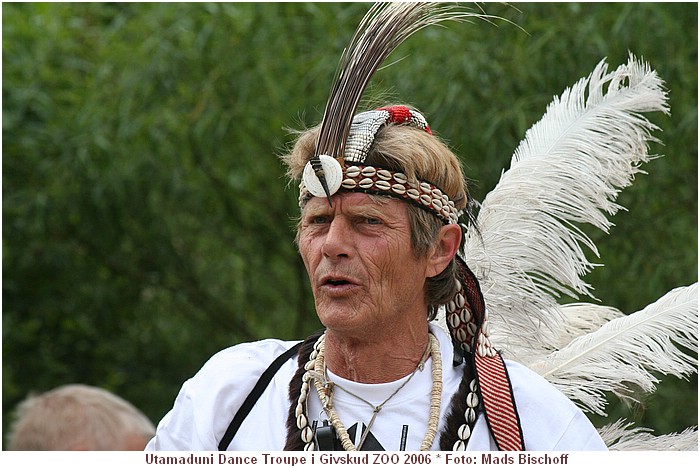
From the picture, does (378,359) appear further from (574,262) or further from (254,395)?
(574,262)

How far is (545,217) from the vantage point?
242cm

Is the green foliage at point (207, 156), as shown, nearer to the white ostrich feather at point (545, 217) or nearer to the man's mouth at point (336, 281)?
the white ostrich feather at point (545, 217)

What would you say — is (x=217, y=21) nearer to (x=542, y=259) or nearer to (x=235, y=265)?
(x=235, y=265)

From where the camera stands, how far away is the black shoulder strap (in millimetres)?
1977

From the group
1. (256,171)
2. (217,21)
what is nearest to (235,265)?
(256,171)

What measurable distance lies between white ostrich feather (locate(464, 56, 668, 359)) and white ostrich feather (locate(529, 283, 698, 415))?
0.12 meters

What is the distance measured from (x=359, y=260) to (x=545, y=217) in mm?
702

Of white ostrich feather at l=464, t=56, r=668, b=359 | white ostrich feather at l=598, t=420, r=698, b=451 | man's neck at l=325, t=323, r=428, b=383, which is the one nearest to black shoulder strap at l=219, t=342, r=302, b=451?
man's neck at l=325, t=323, r=428, b=383

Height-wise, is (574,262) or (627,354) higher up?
(574,262)

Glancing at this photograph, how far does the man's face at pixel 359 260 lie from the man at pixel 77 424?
2.81 ft

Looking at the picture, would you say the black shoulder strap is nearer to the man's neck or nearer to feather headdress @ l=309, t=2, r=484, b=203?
the man's neck

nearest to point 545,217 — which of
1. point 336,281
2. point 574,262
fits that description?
point 574,262

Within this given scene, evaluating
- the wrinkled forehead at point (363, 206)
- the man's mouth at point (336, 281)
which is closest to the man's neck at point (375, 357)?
the man's mouth at point (336, 281)

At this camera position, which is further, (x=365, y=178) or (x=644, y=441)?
(x=644, y=441)
